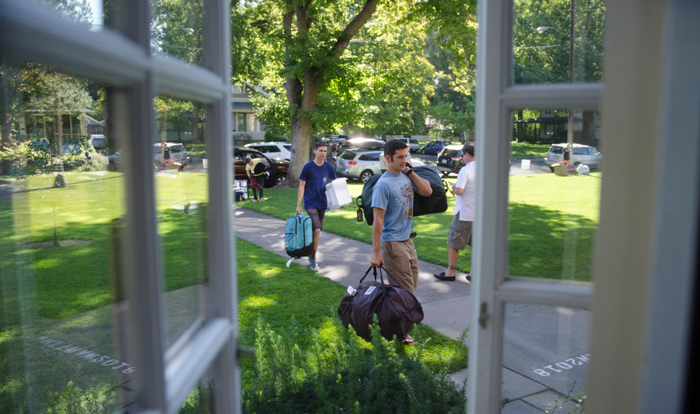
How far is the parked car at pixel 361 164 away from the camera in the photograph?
2422cm

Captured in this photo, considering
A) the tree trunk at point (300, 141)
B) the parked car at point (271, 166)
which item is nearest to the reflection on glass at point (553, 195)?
the tree trunk at point (300, 141)

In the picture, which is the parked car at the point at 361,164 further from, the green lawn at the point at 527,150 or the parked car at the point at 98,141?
the parked car at the point at 98,141

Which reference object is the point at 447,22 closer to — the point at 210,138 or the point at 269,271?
the point at 269,271

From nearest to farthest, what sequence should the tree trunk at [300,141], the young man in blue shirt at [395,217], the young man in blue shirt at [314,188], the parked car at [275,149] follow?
the young man in blue shirt at [395,217]
the young man in blue shirt at [314,188]
the tree trunk at [300,141]
the parked car at [275,149]

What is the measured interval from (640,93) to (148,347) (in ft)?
4.36

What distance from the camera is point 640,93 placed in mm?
1375

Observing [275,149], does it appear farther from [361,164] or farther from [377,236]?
[377,236]

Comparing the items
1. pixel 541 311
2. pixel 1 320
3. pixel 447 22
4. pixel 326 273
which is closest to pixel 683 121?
pixel 541 311

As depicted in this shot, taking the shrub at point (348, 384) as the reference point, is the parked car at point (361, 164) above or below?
above

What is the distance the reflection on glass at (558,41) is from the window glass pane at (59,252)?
1233 mm

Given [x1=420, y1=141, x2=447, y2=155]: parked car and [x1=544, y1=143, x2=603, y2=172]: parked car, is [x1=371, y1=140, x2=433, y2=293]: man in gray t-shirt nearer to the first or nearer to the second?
[x1=544, y1=143, x2=603, y2=172]: parked car

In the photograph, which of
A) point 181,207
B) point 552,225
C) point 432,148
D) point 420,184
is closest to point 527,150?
point 552,225

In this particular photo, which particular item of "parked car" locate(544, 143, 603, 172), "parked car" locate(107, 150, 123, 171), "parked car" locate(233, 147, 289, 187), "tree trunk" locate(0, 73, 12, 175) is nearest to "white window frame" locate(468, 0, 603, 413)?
"parked car" locate(544, 143, 603, 172)

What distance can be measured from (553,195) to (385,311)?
3240 millimetres
